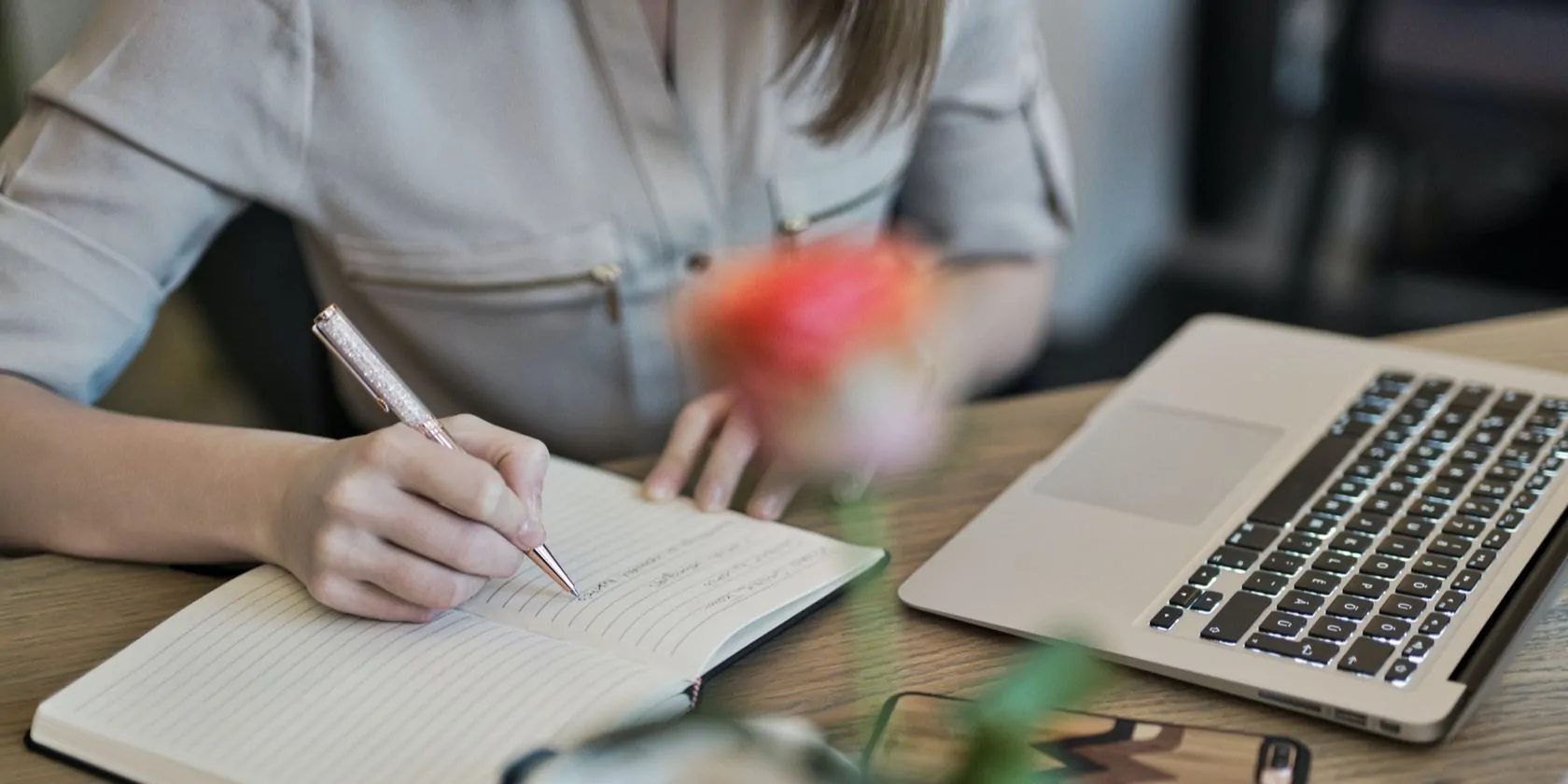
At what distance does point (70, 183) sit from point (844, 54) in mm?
415

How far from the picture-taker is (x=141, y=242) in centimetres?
85

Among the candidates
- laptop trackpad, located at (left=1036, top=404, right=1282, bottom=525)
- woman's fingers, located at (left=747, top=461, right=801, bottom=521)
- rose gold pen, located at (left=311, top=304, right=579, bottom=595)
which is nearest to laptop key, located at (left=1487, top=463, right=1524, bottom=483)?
laptop trackpad, located at (left=1036, top=404, right=1282, bottom=525)

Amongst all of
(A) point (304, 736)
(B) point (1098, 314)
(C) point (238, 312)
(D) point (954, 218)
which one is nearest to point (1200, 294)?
(B) point (1098, 314)

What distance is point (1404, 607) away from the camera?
0.65 meters

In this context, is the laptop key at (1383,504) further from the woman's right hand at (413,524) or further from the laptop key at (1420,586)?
the woman's right hand at (413,524)

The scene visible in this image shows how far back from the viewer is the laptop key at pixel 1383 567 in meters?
0.68

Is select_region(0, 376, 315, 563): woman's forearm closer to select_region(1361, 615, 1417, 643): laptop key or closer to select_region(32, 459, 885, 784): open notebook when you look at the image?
select_region(32, 459, 885, 784): open notebook

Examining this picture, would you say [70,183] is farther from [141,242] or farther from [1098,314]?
[1098,314]

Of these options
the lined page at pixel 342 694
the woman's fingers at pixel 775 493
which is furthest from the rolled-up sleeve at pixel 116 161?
the woman's fingers at pixel 775 493

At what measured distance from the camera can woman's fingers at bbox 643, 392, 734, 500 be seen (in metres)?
0.80

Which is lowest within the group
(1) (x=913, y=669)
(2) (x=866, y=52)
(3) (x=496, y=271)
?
(1) (x=913, y=669)

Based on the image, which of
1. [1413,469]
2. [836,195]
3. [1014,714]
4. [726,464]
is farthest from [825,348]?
[836,195]

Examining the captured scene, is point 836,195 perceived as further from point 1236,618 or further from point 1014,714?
point 1014,714

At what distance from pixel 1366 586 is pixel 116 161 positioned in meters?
0.64
